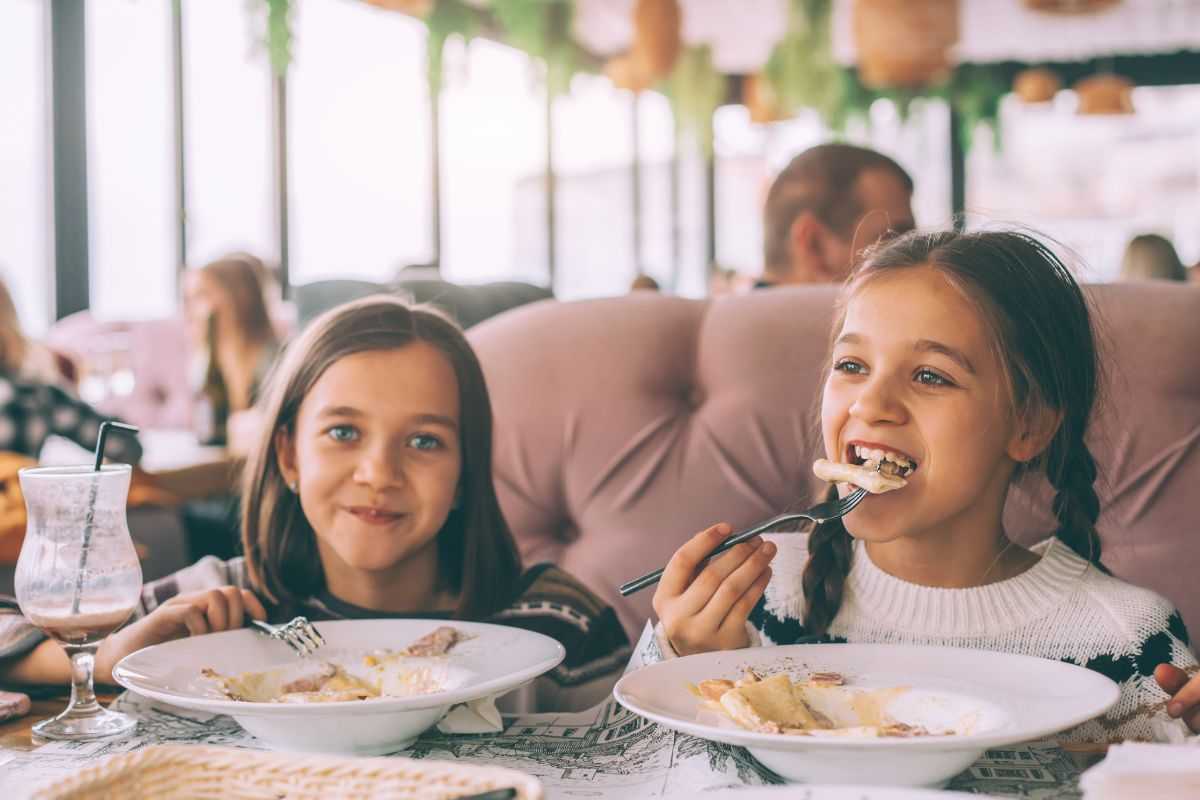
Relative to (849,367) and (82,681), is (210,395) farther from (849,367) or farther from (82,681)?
(849,367)

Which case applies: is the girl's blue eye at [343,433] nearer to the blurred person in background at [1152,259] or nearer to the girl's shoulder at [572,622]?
the girl's shoulder at [572,622]

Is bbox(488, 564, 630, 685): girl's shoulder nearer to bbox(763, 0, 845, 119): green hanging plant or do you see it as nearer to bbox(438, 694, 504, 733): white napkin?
bbox(438, 694, 504, 733): white napkin

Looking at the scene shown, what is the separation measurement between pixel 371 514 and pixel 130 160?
5.24 m

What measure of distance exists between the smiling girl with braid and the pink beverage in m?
0.51

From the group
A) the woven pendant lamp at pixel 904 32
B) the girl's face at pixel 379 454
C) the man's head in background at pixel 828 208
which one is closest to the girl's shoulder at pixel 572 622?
the girl's face at pixel 379 454

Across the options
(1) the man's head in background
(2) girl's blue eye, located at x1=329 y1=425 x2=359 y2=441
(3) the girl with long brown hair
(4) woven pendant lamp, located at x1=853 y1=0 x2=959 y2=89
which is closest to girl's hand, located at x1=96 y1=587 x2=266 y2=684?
(3) the girl with long brown hair

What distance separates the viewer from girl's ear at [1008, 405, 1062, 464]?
1.33m

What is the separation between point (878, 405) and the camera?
120cm

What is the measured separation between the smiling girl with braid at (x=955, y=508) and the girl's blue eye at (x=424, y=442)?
0.42m

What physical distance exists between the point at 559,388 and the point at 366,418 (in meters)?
0.50

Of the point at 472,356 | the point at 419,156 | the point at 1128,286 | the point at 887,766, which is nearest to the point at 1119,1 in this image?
the point at 419,156

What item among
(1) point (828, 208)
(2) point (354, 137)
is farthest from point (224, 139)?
(1) point (828, 208)

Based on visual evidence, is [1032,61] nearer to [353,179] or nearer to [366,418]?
[353,179]

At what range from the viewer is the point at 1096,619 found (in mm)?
1299
